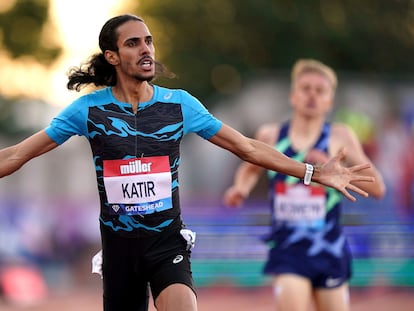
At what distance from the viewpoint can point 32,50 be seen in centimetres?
2509

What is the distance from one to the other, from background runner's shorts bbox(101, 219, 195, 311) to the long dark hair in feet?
2.84

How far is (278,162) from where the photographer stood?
250 inches

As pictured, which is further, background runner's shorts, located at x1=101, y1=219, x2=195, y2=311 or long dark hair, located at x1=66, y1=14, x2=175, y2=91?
long dark hair, located at x1=66, y1=14, x2=175, y2=91

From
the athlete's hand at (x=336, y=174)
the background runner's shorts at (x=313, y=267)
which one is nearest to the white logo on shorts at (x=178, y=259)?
the athlete's hand at (x=336, y=174)

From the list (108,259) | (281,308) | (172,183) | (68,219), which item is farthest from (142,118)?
(68,219)

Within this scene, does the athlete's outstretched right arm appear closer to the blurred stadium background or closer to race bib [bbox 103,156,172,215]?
race bib [bbox 103,156,172,215]

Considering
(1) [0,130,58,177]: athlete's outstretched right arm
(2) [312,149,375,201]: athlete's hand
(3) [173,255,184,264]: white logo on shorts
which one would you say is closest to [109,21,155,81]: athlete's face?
(1) [0,130,58,177]: athlete's outstretched right arm

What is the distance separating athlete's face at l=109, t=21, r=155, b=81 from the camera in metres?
6.14

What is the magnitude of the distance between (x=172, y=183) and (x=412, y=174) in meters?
9.70

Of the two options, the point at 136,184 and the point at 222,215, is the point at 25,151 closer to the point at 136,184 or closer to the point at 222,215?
the point at 136,184

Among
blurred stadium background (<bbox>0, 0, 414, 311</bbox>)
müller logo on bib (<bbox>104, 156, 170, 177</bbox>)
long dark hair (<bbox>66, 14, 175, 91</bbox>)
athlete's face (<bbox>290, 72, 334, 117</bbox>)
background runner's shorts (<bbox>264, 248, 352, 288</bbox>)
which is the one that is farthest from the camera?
blurred stadium background (<bbox>0, 0, 414, 311</bbox>)

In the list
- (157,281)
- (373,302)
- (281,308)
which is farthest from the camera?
(373,302)

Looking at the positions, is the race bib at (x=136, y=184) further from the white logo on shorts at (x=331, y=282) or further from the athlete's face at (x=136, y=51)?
the white logo on shorts at (x=331, y=282)

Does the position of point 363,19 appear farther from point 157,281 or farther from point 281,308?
point 157,281
